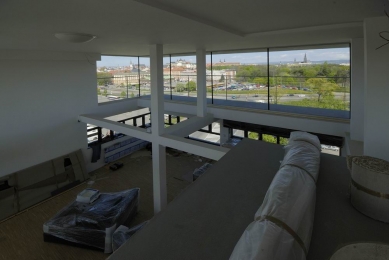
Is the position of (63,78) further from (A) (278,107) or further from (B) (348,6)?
(B) (348,6)

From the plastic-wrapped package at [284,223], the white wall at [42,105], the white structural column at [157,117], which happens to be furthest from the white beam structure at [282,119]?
the plastic-wrapped package at [284,223]

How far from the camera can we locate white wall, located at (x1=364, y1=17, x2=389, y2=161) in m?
2.47

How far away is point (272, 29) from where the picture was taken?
12.1 feet

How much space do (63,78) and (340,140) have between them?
8198 mm

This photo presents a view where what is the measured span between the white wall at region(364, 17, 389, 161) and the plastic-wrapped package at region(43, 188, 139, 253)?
15.0 feet

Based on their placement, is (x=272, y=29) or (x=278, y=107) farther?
(x=278, y=107)

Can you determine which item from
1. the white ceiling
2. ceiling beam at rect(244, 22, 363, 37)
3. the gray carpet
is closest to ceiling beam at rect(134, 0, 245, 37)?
the white ceiling

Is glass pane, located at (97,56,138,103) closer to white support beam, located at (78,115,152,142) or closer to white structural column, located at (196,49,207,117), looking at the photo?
white support beam, located at (78,115,152,142)

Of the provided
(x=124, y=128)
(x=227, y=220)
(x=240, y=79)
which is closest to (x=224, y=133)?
(x=240, y=79)

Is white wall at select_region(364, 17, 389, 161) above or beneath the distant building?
beneath

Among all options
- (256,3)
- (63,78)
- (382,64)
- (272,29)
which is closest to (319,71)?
(272,29)

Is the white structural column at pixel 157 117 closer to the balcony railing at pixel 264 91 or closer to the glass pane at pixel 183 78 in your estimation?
the balcony railing at pixel 264 91

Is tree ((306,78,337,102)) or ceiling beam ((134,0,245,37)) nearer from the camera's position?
ceiling beam ((134,0,245,37))

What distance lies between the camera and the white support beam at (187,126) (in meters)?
6.10
